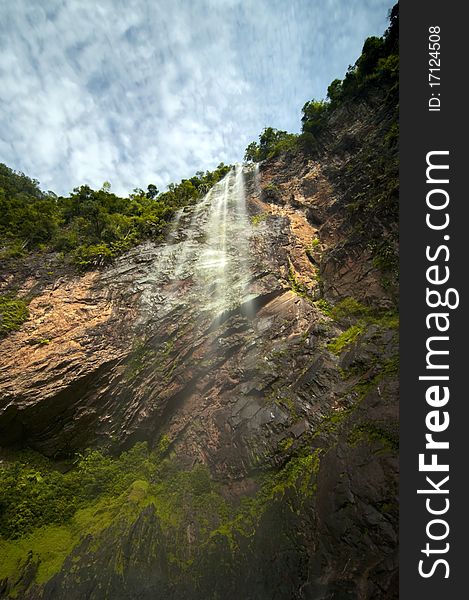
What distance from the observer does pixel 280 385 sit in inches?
375

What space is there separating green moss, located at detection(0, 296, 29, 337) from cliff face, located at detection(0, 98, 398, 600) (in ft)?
1.69

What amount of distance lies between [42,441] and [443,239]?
540 inches

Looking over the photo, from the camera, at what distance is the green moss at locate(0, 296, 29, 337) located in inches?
444

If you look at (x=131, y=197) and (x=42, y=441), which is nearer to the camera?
(x=42, y=441)

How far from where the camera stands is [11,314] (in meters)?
11.7

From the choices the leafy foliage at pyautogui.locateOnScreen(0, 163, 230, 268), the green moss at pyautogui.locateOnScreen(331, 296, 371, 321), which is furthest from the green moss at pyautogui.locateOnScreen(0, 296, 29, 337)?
the green moss at pyautogui.locateOnScreen(331, 296, 371, 321)

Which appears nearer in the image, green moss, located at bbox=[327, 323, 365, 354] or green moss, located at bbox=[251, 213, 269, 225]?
green moss, located at bbox=[327, 323, 365, 354]

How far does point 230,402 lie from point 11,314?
33.0ft

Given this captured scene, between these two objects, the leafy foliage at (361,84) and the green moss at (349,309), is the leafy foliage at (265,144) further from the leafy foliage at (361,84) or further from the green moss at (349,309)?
the green moss at (349,309)

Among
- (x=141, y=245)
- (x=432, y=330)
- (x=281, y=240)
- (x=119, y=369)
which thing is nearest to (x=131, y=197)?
(x=141, y=245)

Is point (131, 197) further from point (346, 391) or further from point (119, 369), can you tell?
point (346, 391)

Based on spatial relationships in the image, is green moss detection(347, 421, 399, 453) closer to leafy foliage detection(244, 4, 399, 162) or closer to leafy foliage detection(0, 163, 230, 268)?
leafy foliage detection(0, 163, 230, 268)

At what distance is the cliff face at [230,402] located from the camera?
623 cm

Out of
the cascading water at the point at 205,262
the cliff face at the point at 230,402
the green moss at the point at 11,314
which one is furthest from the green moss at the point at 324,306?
the green moss at the point at 11,314
